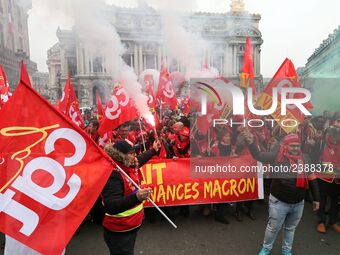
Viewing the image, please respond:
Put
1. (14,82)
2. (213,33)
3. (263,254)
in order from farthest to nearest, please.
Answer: (213,33), (14,82), (263,254)

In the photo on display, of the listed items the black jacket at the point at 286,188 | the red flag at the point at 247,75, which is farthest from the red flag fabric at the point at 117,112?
the black jacket at the point at 286,188

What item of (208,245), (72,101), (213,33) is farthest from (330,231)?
(213,33)

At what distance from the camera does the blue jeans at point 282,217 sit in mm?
3559

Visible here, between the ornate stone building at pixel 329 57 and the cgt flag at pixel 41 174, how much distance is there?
14.4 metres

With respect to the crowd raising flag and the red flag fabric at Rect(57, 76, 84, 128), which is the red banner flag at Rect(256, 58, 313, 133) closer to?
the crowd raising flag

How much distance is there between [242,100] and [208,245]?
3.08 meters

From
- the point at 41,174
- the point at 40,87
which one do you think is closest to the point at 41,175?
the point at 41,174

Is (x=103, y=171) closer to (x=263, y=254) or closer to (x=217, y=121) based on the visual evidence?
(x=263, y=254)

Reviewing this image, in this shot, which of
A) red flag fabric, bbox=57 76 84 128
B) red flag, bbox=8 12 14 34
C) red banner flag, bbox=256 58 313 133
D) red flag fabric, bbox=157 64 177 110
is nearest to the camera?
red banner flag, bbox=256 58 313 133

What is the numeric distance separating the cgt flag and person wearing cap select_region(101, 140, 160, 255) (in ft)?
0.83

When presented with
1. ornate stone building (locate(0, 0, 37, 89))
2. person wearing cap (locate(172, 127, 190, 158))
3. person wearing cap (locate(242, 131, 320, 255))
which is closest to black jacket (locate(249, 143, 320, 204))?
person wearing cap (locate(242, 131, 320, 255))

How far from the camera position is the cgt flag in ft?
7.18

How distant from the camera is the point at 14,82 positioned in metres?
35.2

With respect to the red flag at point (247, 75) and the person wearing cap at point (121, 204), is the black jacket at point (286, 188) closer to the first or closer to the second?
the person wearing cap at point (121, 204)
